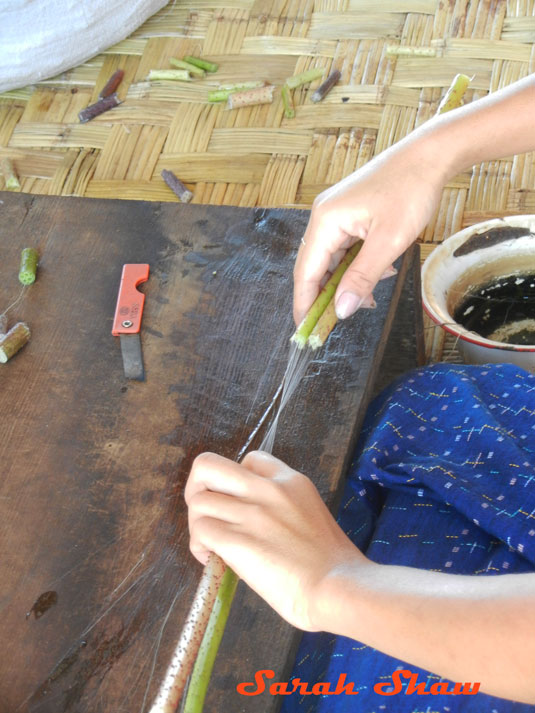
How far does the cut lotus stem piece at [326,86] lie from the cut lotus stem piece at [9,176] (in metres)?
0.78

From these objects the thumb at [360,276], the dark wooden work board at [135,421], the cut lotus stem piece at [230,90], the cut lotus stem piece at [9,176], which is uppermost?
the thumb at [360,276]

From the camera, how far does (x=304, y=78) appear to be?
1.95m

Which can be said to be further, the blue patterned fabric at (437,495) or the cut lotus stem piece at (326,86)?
the cut lotus stem piece at (326,86)

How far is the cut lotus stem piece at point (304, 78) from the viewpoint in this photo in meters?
1.94

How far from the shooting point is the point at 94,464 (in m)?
0.99

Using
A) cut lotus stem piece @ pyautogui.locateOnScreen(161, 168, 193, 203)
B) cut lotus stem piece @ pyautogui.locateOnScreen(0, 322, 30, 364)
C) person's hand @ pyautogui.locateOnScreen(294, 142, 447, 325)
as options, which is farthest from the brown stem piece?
person's hand @ pyautogui.locateOnScreen(294, 142, 447, 325)

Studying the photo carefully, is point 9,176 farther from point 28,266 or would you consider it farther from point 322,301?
point 322,301

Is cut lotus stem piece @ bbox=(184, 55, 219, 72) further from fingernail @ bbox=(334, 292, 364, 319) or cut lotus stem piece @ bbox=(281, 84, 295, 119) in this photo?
fingernail @ bbox=(334, 292, 364, 319)

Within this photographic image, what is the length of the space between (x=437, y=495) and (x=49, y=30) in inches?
71.7

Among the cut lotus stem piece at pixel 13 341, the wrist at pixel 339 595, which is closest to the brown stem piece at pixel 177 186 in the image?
the cut lotus stem piece at pixel 13 341

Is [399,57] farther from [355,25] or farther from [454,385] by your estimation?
[454,385]

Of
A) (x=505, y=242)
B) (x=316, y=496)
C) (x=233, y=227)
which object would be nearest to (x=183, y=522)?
(x=316, y=496)

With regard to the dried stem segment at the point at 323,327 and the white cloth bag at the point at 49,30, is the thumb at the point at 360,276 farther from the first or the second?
the white cloth bag at the point at 49,30

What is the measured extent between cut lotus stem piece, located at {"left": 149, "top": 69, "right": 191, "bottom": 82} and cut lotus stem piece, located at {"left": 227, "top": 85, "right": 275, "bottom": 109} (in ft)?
0.60
